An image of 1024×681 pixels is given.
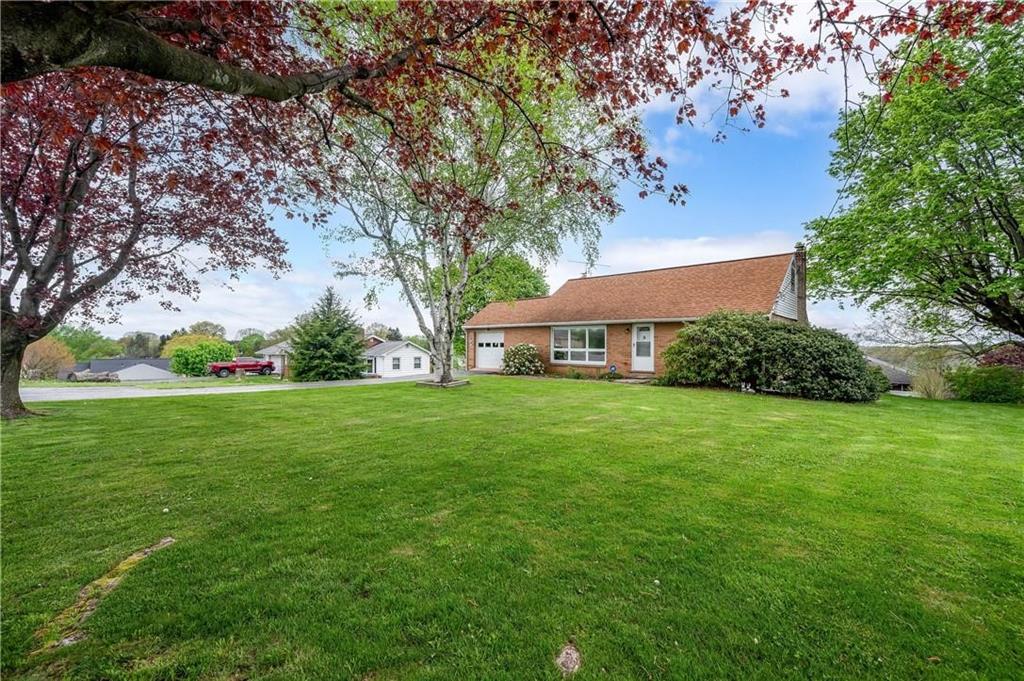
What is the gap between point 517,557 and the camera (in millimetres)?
2932

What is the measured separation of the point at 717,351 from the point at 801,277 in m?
7.48

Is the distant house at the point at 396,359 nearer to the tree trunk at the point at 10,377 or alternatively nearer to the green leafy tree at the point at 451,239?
the green leafy tree at the point at 451,239

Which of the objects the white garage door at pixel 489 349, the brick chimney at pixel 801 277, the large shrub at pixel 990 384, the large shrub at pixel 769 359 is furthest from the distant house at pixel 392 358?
the large shrub at pixel 990 384

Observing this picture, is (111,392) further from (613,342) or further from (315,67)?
(613,342)

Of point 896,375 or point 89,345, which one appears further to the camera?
point 89,345

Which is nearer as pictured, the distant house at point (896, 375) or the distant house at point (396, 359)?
the distant house at point (896, 375)

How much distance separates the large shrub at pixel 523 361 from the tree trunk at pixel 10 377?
1628 cm

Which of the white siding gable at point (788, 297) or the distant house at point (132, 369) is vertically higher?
the white siding gable at point (788, 297)

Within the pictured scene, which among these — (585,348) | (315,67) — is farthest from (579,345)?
(315,67)

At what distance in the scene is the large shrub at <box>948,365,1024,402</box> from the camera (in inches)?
544

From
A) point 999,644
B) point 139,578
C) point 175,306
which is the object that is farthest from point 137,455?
point 999,644

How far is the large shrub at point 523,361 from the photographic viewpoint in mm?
21094

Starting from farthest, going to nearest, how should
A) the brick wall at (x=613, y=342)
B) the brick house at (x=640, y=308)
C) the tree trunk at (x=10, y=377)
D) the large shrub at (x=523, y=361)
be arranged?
the large shrub at (x=523, y=361) → the brick wall at (x=613, y=342) → the brick house at (x=640, y=308) → the tree trunk at (x=10, y=377)

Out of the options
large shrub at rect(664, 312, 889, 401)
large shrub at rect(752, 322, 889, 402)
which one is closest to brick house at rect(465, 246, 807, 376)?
large shrub at rect(664, 312, 889, 401)
